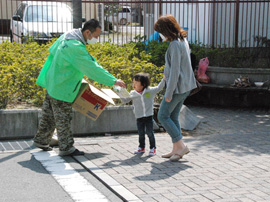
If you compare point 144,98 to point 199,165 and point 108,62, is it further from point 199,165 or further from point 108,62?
point 108,62

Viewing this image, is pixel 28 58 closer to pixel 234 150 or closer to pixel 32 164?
pixel 32 164

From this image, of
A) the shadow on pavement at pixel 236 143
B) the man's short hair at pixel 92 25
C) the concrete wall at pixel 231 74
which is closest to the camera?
A: the man's short hair at pixel 92 25

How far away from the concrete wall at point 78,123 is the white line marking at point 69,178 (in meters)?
0.81

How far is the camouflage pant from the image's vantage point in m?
6.50

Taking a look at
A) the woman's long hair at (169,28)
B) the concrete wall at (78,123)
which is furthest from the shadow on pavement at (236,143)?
the woman's long hair at (169,28)

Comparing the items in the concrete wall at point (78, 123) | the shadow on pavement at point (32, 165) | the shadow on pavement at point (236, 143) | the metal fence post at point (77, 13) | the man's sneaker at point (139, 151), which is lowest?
the shadow on pavement at point (236, 143)

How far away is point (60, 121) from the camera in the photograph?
256 inches

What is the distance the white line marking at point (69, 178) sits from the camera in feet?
16.6

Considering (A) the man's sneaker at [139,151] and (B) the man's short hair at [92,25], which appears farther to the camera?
(A) the man's sneaker at [139,151]

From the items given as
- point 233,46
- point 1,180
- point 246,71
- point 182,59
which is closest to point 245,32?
point 233,46

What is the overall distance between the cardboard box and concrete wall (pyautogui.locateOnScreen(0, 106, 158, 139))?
37.0 inches

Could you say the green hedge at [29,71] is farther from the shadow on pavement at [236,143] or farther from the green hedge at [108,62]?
the shadow on pavement at [236,143]

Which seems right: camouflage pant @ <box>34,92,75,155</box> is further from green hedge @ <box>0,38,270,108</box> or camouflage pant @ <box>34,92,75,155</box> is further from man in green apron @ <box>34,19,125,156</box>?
green hedge @ <box>0,38,270,108</box>

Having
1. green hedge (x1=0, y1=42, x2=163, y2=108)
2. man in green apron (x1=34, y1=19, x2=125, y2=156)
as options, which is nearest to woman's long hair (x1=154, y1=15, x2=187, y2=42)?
man in green apron (x1=34, y1=19, x2=125, y2=156)
